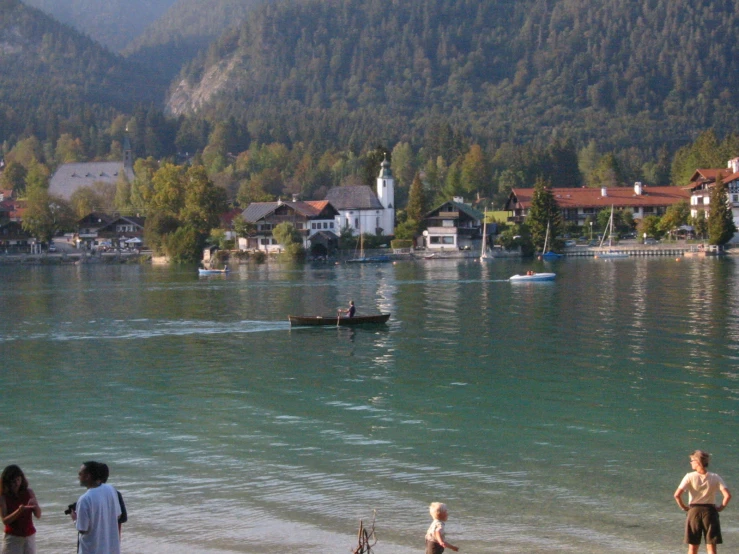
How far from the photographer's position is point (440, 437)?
21219 millimetres

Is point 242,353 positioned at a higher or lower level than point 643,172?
lower

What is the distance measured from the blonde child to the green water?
3.56 meters

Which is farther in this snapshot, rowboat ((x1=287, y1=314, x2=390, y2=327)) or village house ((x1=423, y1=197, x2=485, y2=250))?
village house ((x1=423, y1=197, x2=485, y2=250))

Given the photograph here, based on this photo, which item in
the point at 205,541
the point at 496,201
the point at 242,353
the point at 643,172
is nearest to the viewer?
the point at 205,541

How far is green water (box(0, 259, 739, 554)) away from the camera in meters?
15.9

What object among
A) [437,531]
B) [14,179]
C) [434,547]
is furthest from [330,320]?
[14,179]

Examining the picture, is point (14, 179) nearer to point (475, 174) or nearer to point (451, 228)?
point (475, 174)

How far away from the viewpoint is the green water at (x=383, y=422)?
15.9 m

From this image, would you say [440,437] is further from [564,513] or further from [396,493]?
[564,513]

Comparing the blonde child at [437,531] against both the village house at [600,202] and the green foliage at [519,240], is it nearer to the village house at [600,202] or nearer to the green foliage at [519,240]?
the green foliage at [519,240]

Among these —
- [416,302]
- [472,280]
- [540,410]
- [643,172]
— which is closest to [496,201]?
[643,172]

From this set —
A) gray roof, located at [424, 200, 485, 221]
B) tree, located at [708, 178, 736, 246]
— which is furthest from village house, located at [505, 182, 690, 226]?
tree, located at [708, 178, 736, 246]

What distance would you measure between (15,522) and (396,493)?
8066 mm

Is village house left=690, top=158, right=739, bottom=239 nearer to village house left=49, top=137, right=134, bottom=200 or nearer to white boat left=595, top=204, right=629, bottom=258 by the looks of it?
white boat left=595, top=204, right=629, bottom=258
